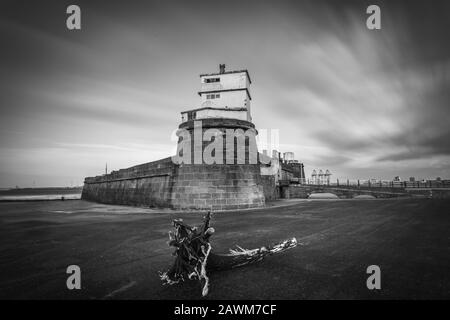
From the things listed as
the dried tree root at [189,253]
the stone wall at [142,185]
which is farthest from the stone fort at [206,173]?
the dried tree root at [189,253]

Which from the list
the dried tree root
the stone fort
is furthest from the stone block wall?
the dried tree root

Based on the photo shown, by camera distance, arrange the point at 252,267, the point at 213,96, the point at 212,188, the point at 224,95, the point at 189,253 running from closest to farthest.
Answer: the point at 189,253
the point at 252,267
the point at 212,188
the point at 224,95
the point at 213,96

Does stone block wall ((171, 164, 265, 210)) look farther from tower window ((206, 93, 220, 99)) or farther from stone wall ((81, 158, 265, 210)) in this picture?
tower window ((206, 93, 220, 99))

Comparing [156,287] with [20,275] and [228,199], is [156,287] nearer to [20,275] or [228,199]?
[20,275]

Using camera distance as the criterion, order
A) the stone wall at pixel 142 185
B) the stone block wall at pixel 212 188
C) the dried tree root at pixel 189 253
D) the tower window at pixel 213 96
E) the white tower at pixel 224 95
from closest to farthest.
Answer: the dried tree root at pixel 189 253 < the stone block wall at pixel 212 188 < the stone wall at pixel 142 185 < the white tower at pixel 224 95 < the tower window at pixel 213 96

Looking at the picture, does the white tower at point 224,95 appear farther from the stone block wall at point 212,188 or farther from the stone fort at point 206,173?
the stone block wall at point 212,188

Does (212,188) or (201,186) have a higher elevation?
(201,186)

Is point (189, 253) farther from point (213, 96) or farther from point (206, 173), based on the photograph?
point (213, 96)

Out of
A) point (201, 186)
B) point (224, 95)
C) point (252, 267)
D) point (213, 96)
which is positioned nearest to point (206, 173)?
point (201, 186)

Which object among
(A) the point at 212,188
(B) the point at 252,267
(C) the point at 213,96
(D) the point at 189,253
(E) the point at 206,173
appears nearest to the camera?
(D) the point at 189,253

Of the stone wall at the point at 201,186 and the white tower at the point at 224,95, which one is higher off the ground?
the white tower at the point at 224,95

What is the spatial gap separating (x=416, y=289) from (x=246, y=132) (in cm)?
1512

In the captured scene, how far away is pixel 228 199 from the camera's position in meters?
15.5

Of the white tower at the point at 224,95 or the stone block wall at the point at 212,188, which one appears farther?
the white tower at the point at 224,95
